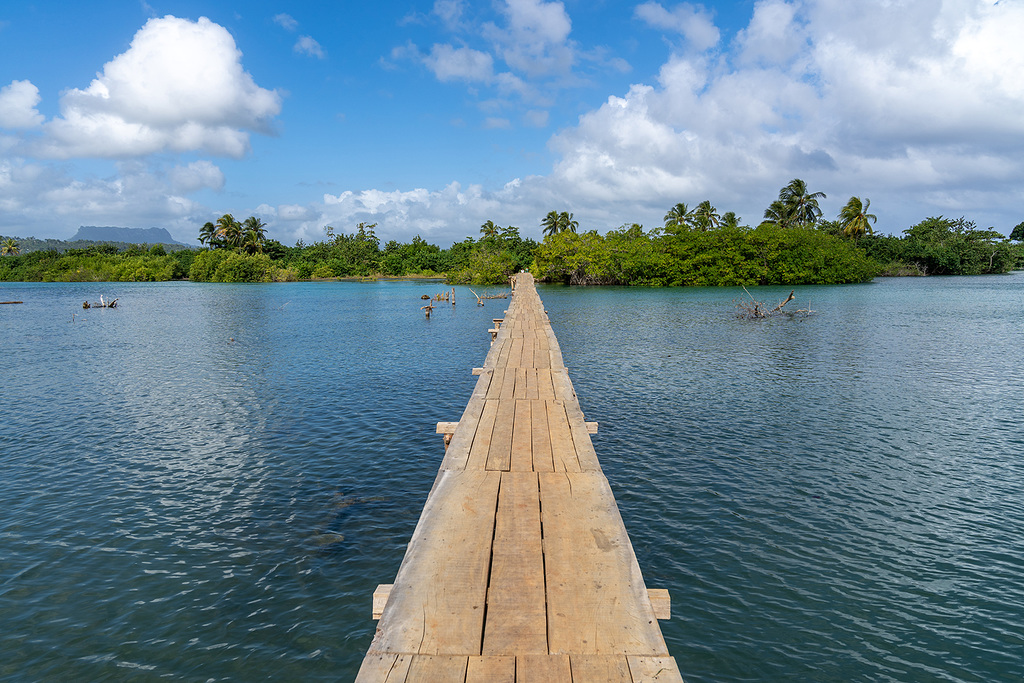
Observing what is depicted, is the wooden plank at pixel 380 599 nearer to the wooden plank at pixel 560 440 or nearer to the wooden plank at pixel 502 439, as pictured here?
the wooden plank at pixel 502 439

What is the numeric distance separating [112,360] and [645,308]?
1220 inches

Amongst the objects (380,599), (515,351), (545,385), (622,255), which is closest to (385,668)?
(380,599)

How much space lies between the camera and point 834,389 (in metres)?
15.4

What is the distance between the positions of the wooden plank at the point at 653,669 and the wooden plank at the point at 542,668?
298mm

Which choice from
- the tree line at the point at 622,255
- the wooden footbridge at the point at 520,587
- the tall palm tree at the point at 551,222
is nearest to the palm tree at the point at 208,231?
the tree line at the point at 622,255

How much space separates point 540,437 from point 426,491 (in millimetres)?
3625

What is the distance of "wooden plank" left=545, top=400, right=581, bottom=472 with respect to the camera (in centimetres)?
534

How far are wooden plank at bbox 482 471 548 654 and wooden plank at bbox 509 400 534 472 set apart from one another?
1.92 ft

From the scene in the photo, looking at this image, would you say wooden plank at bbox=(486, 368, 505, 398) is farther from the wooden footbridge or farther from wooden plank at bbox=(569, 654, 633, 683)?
wooden plank at bbox=(569, 654, 633, 683)

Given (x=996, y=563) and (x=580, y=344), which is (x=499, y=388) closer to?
(x=996, y=563)

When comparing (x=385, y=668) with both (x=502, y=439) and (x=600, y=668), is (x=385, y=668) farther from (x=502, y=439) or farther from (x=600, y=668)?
(x=502, y=439)

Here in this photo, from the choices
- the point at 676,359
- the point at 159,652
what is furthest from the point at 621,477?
the point at 676,359

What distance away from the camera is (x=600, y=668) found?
8.48ft

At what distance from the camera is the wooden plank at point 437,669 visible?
250cm
